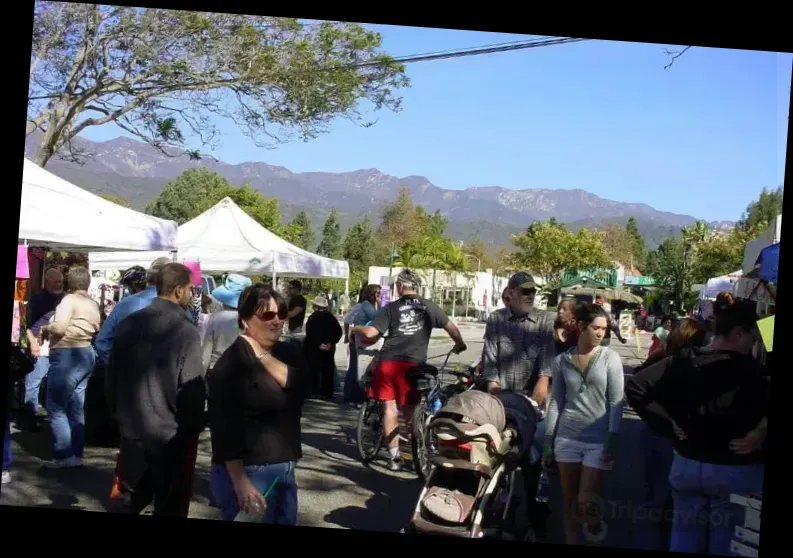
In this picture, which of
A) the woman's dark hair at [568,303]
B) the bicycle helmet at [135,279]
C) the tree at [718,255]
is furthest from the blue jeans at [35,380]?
the tree at [718,255]

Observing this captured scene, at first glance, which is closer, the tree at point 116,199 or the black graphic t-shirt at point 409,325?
the tree at point 116,199

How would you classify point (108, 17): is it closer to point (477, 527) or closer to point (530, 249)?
point (530, 249)

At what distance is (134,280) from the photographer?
6500 mm

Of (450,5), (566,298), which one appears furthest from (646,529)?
(450,5)

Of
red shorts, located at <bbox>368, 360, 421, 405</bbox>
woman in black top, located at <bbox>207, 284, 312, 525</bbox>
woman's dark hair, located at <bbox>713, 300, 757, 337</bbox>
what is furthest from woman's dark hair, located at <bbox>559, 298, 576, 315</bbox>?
woman in black top, located at <bbox>207, 284, 312, 525</bbox>

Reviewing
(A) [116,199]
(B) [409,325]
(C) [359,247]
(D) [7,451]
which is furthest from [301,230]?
(D) [7,451]

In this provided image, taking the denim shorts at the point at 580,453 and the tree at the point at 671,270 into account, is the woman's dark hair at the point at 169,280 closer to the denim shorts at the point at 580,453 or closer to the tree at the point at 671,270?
the denim shorts at the point at 580,453

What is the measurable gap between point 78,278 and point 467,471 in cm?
378

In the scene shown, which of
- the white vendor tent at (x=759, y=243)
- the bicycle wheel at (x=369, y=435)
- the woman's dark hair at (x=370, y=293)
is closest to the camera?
the white vendor tent at (x=759, y=243)

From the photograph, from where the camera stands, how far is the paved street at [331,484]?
5.22m

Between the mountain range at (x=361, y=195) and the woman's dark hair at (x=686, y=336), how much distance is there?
2.34 feet

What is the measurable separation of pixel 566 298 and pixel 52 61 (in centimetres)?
424

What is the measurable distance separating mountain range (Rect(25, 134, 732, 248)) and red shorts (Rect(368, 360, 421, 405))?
136 cm

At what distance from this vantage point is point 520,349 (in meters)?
5.88
